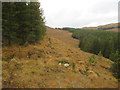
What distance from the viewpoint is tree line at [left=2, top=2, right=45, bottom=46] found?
57.8 feet

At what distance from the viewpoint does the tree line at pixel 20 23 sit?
693 inches

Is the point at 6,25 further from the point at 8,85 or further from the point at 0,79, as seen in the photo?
the point at 8,85

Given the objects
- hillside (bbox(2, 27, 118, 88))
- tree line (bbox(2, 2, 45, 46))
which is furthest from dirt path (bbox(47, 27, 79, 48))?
hillside (bbox(2, 27, 118, 88))

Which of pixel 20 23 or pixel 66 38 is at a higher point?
pixel 20 23

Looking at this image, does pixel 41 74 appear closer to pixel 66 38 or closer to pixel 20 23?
pixel 20 23

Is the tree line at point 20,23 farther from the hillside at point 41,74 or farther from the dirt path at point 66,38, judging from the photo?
the dirt path at point 66,38

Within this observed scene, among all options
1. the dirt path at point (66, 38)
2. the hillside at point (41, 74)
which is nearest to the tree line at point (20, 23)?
the hillside at point (41, 74)

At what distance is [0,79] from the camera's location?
11305mm

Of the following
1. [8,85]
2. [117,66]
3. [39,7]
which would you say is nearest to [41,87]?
[8,85]

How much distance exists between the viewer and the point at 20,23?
64.0 ft

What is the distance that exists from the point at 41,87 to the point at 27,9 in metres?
13.9

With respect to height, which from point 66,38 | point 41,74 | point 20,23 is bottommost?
point 41,74

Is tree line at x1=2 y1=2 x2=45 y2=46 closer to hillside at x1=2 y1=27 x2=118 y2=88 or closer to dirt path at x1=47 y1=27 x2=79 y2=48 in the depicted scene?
hillside at x1=2 y1=27 x2=118 y2=88

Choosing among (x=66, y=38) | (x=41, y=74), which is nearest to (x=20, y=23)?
(x=41, y=74)
